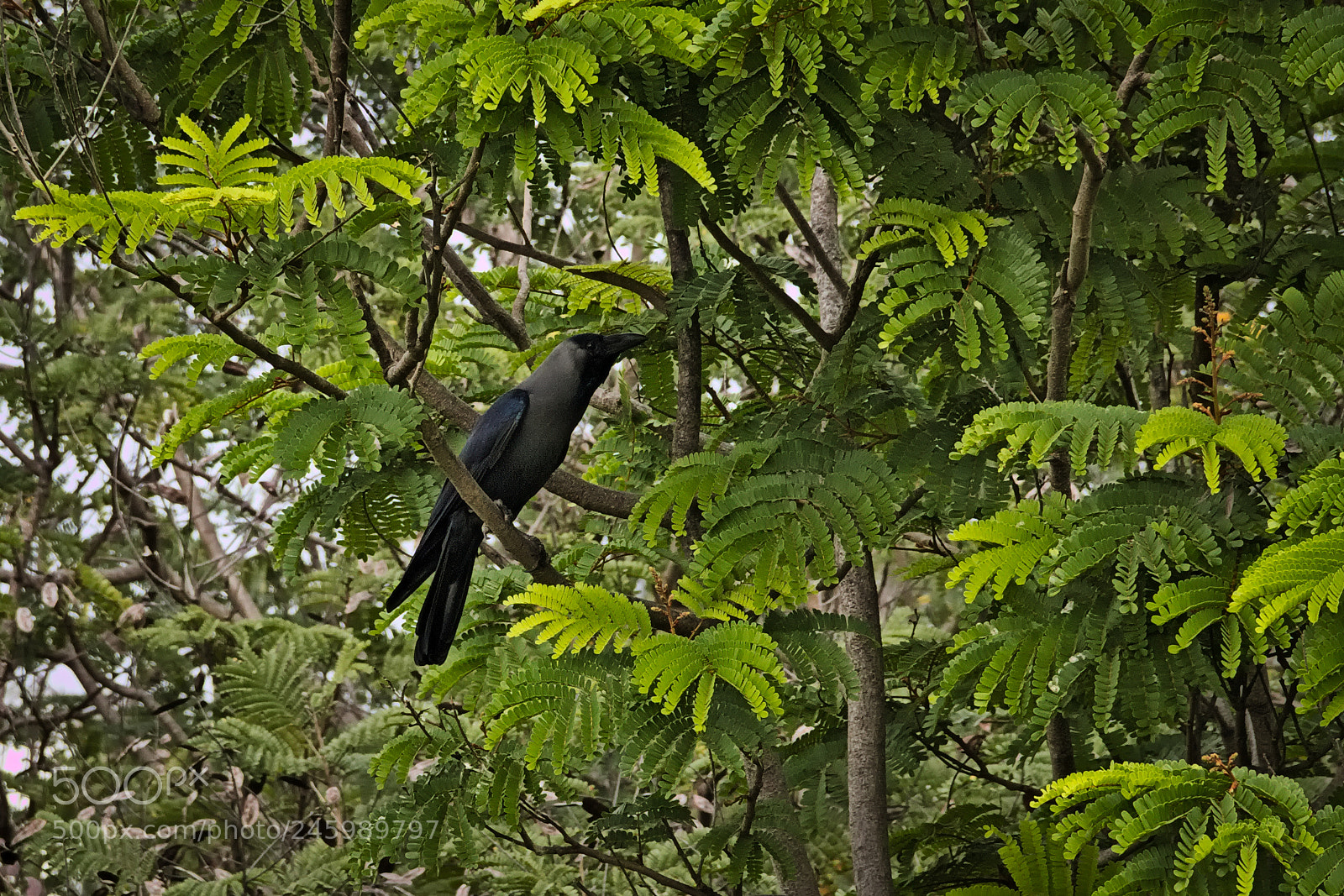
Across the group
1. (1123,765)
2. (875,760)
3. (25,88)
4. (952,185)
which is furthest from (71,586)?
(1123,765)

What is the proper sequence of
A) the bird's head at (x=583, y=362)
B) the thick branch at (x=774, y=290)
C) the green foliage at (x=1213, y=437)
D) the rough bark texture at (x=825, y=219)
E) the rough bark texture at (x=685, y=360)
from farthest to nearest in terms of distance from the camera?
the rough bark texture at (x=825, y=219)
the bird's head at (x=583, y=362)
the rough bark texture at (x=685, y=360)
the thick branch at (x=774, y=290)
the green foliage at (x=1213, y=437)

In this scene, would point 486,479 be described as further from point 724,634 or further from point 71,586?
point 71,586

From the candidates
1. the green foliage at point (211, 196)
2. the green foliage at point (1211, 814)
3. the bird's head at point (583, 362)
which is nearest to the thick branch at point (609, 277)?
the bird's head at point (583, 362)

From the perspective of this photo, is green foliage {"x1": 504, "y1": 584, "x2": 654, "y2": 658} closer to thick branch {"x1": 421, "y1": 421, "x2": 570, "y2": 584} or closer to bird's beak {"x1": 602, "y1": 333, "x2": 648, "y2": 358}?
thick branch {"x1": 421, "y1": 421, "x2": 570, "y2": 584}

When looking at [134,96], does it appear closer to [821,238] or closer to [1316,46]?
[821,238]

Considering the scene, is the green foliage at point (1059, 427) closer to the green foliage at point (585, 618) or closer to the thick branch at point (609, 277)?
the green foliage at point (585, 618)

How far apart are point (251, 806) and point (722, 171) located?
11.5 ft

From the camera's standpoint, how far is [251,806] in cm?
564

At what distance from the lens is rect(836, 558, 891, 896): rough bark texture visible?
4074mm

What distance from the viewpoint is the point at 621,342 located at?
4543 mm

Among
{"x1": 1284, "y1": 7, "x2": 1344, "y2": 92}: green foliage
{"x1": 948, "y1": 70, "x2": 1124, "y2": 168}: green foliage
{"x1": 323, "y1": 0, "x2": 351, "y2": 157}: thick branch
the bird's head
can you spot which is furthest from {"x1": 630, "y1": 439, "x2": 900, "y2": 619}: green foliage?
{"x1": 1284, "y1": 7, "x2": 1344, "y2": 92}: green foliage

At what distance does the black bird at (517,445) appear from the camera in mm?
4262

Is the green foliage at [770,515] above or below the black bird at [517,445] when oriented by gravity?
→ below

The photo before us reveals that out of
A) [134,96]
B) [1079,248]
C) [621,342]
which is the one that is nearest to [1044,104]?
[1079,248]
